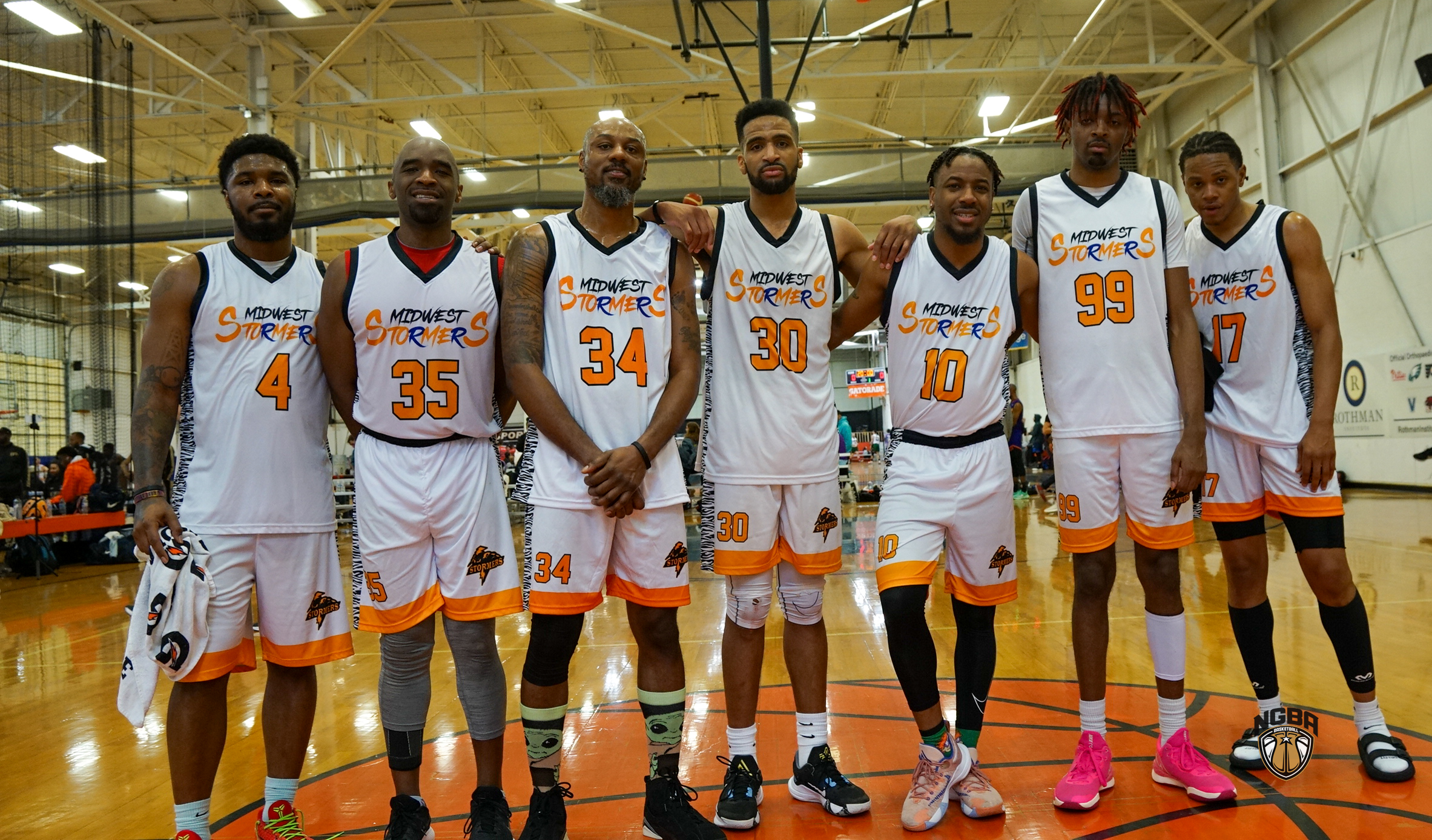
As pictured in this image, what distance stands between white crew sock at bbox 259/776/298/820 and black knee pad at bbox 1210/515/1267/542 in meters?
2.85

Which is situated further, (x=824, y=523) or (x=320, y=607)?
(x=824, y=523)

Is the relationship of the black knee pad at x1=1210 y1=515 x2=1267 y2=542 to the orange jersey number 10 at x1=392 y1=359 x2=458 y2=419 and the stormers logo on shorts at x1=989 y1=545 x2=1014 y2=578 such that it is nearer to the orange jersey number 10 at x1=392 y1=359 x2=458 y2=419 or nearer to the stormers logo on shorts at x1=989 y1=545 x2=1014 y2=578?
the stormers logo on shorts at x1=989 y1=545 x2=1014 y2=578

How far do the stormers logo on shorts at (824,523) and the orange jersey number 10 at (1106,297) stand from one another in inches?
37.8

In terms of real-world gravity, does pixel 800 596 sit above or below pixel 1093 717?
above

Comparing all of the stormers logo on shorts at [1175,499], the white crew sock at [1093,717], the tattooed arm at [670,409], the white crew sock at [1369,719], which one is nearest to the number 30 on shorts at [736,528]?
the tattooed arm at [670,409]

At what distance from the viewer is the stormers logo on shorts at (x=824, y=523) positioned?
8.57 feet

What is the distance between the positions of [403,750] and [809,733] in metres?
1.16

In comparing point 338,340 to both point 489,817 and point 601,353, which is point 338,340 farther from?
point 489,817

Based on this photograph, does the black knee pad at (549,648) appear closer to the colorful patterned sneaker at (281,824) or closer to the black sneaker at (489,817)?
the black sneaker at (489,817)

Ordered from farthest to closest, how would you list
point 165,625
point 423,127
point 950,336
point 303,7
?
point 423,127 → point 303,7 → point 950,336 → point 165,625

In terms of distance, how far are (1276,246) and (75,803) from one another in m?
4.27

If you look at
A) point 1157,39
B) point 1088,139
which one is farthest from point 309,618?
point 1157,39

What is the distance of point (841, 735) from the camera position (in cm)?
311

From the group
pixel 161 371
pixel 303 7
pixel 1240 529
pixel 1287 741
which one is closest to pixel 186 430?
pixel 161 371
